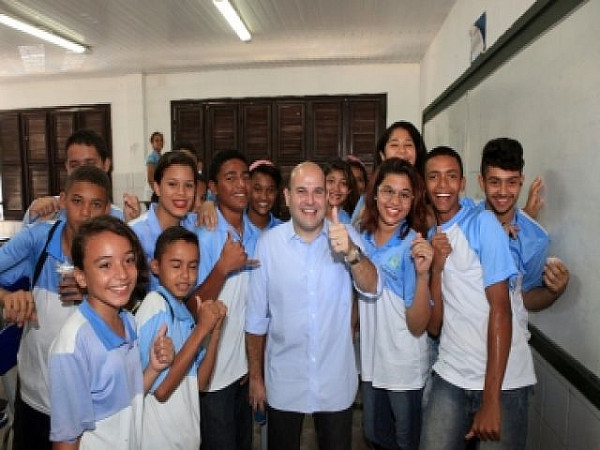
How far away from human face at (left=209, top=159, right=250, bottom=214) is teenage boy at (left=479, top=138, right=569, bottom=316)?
1.13m

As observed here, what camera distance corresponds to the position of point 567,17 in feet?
6.19

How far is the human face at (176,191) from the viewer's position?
6.56ft

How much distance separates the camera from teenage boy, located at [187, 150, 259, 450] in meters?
1.88

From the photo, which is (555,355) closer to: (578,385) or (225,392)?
(578,385)

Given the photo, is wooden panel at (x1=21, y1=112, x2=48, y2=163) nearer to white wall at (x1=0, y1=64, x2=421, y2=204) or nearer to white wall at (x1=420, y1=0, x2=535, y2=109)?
white wall at (x1=0, y1=64, x2=421, y2=204)

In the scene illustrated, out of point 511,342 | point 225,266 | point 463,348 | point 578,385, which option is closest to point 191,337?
point 225,266

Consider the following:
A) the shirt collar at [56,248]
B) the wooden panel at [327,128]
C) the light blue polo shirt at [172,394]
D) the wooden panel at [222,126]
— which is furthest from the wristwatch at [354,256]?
the wooden panel at [222,126]

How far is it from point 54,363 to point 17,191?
28.7 ft

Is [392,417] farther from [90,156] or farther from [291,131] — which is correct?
[291,131]

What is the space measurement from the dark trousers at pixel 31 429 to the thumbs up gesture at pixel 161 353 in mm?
613

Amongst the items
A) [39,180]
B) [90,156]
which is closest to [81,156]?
[90,156]

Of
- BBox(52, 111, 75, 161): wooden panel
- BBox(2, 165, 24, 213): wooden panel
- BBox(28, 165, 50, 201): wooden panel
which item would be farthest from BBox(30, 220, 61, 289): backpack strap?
BBox(2, 165, 24, 213): wooden panel

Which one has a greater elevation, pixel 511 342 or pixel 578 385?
pixel 511 342

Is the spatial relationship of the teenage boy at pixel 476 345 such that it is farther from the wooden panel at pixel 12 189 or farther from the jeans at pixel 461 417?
the wooden panel at pixel 12 189
